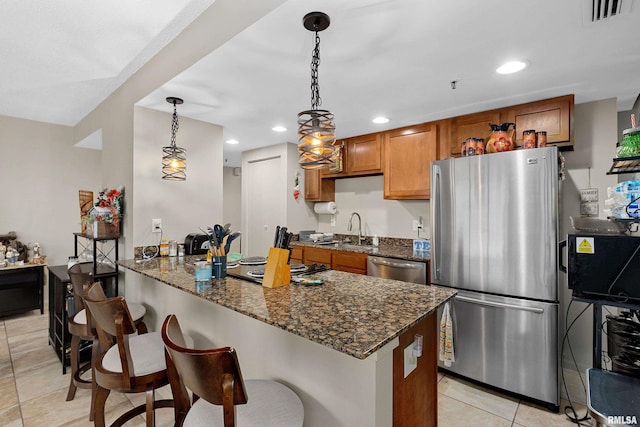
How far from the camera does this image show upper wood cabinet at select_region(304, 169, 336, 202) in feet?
14.2

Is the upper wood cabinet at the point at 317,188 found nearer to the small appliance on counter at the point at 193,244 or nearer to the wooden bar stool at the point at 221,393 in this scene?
the small appliance on counter at the point at 193,244

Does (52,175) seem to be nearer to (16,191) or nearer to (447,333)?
(16,191)

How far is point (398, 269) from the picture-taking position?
2988mm

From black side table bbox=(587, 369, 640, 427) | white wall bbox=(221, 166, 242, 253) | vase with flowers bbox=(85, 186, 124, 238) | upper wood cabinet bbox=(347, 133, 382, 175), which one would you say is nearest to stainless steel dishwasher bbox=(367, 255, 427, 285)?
upper wood cabinet bbox=(347, 133, 382, 175)

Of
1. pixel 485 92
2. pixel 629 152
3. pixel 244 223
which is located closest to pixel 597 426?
pixel 629 152

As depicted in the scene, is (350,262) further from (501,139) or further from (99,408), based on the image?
(99,408)

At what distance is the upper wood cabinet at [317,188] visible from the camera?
4330 millimetres

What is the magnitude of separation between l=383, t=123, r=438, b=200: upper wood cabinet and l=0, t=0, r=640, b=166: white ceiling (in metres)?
0.25

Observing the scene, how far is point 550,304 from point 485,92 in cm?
168

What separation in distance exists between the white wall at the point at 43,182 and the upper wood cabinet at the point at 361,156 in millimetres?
3783

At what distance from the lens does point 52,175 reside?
4285 mm

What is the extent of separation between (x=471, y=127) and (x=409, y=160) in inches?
27.1

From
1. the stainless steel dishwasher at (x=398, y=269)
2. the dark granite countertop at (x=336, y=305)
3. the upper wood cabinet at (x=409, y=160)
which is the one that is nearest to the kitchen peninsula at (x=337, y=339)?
the dark granite countertop at (x=336, y=305)

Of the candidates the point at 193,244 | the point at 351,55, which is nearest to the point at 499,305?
the point at 351,55
